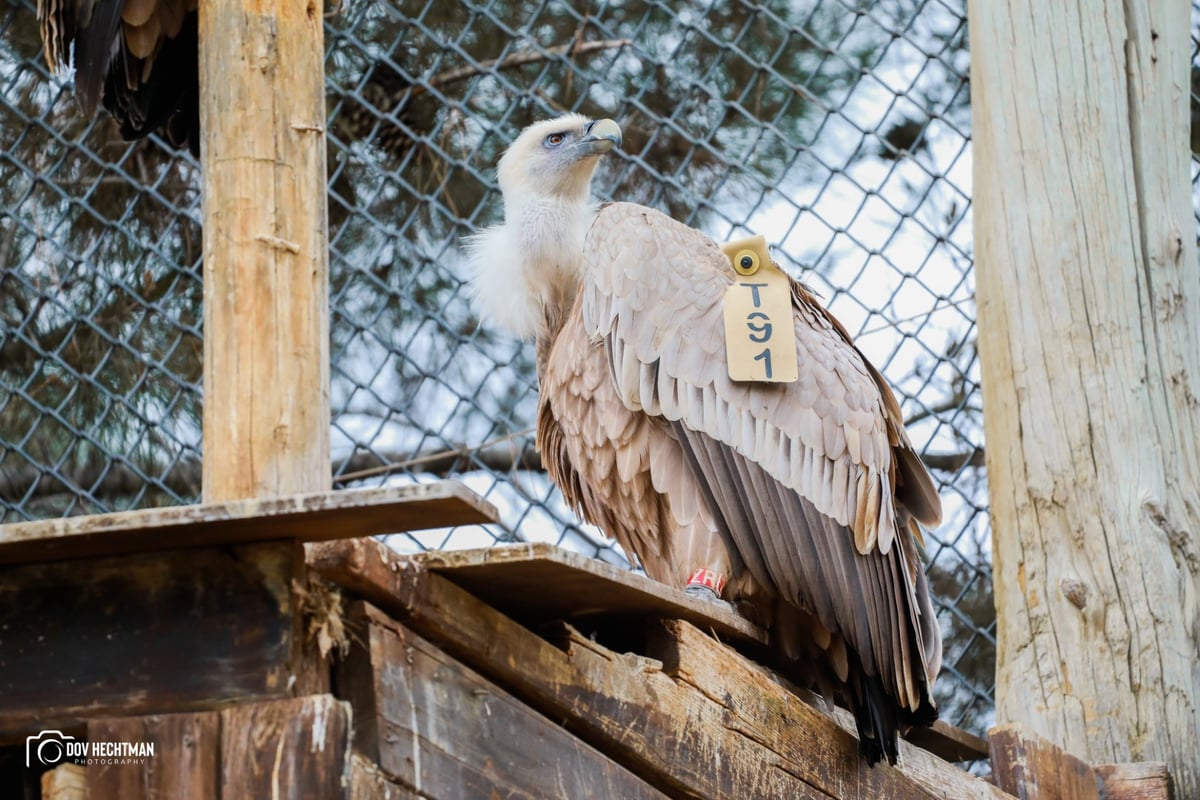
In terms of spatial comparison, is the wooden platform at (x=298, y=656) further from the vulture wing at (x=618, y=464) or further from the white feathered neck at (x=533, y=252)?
the white feathered neck at (x=533, y=252)

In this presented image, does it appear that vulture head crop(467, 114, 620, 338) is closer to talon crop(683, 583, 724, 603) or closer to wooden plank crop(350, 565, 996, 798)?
talon crop(683, 583, 724, 603)

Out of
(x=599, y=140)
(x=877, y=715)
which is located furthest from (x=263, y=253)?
(x=599, y=140)

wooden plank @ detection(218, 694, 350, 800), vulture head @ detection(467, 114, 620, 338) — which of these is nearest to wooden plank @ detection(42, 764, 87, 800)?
wooden plank @ detection(218, 694, 350, 800)

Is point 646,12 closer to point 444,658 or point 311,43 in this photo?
point 311,43

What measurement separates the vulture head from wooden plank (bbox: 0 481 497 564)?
208cm

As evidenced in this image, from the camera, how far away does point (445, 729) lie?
1933 mm

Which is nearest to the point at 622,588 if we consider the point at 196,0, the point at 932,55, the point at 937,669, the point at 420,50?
the point at 937,669

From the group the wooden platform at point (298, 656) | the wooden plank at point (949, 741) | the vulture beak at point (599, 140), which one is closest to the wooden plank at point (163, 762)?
the wooden platform at point (298, 656)

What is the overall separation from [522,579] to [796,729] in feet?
3.05

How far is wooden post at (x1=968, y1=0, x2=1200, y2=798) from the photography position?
11.4 ft

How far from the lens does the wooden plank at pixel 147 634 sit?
1.79 metres

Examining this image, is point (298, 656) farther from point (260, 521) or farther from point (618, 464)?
point (618, 464)

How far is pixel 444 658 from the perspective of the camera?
1.96 meters

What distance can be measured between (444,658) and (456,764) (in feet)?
0.40
